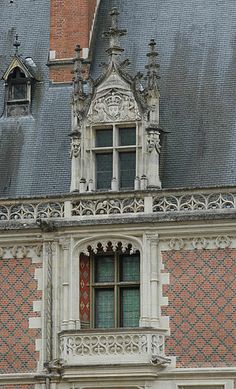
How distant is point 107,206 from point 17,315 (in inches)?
116

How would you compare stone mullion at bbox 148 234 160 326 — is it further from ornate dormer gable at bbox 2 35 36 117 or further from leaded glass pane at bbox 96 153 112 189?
ornate dormer gable at bbox 2 35 36 117

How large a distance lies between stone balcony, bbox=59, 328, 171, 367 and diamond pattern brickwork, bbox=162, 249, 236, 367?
1.34ft

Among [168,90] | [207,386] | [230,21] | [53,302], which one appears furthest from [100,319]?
[230,21]

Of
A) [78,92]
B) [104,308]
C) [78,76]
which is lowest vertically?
[104,308]

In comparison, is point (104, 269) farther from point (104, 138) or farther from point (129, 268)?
point (104, 138)

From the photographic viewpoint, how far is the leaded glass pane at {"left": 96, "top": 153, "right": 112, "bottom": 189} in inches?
1092

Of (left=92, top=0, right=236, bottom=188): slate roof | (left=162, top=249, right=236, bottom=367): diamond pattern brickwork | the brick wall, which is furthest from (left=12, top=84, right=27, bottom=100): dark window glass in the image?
(left=162, top=249, right=236, bottom=367): diamond pattern brickwork

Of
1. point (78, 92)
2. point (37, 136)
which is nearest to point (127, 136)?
point (78, 92)

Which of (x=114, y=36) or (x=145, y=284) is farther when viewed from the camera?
(x=114, y=36)

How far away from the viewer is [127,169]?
91.0 ft

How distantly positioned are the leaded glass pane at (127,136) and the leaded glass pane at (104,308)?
3.15m

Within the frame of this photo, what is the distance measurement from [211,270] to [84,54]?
6.29 m

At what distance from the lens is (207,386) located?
2598 centimetres

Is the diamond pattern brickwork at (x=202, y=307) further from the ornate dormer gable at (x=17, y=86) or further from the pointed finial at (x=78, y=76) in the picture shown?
the ornate dormer gable at (x=17, y=86)
